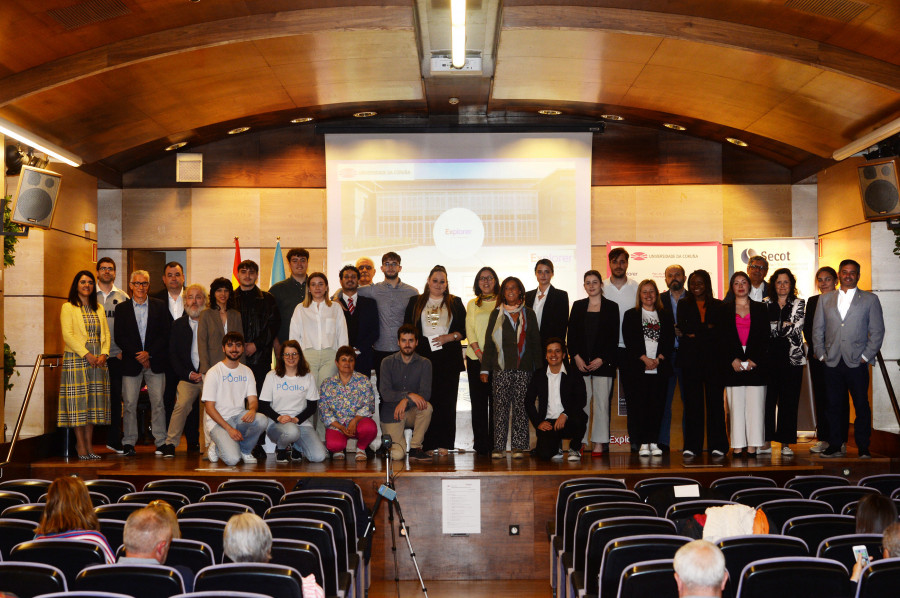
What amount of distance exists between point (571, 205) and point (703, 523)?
21.3 feet

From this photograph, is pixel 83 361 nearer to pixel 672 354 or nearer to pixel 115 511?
pixel 115 511

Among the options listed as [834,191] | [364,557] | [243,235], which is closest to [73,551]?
[364,557]

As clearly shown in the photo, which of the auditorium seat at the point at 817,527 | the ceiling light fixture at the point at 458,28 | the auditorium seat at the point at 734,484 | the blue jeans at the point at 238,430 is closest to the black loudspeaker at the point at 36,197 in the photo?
the blue jeans at the point at 238,430

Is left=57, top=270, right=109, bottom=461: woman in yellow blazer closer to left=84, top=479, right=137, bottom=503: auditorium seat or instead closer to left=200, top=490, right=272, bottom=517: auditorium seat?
left=84, top=479, right=137, bottom=503: auditorium seat

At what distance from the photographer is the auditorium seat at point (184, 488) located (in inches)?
212

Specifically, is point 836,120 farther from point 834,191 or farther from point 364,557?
point 364,557

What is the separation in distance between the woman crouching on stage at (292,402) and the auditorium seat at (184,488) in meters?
1.72

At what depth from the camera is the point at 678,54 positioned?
7715 mm

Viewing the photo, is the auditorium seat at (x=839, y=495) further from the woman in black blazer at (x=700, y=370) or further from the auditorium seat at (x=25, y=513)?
the auditorium seat at (x=25, y=513)

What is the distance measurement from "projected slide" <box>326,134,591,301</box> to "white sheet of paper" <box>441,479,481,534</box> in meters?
3.93

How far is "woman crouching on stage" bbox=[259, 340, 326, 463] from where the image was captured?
7.23 meters

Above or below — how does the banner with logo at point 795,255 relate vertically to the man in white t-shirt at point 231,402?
above

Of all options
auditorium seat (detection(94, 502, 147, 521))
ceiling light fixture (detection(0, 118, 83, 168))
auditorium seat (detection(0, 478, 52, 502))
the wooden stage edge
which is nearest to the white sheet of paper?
the wooden stage edge

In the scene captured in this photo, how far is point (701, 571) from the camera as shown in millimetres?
2850
